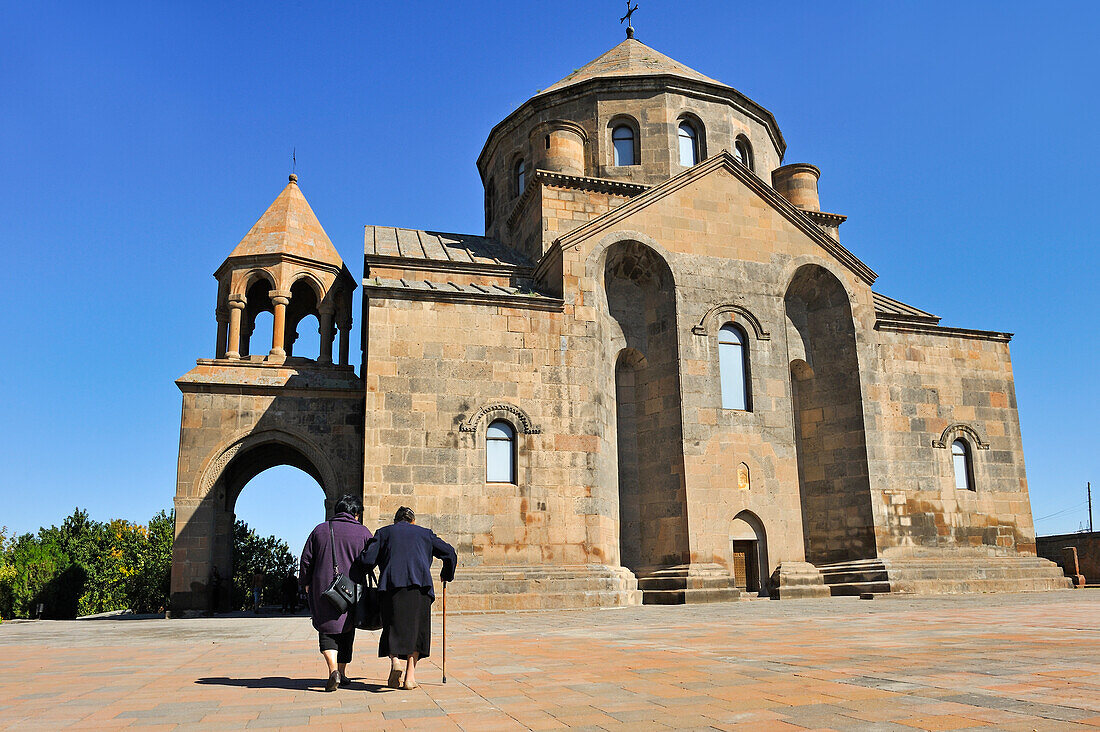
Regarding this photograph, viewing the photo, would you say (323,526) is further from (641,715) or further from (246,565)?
(246,565)

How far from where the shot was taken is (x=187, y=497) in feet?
57.6

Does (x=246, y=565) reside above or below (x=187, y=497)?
below

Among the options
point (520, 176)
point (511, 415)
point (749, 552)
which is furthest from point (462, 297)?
point (520, 176)

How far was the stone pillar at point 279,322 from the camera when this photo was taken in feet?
66.2

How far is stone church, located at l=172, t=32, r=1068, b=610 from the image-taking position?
1581cm

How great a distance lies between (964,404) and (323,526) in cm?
1746

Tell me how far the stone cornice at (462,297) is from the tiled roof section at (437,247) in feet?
11.5

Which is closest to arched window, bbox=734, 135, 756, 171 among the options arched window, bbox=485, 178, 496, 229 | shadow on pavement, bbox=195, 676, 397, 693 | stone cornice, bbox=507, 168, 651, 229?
stone cornice, bbox=507, 168, 651, 229

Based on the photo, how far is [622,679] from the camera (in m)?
5.85

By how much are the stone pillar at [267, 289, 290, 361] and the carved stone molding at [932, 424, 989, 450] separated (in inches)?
614

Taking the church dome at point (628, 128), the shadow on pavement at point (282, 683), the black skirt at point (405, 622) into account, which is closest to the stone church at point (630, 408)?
the church dome at point (628, 128)

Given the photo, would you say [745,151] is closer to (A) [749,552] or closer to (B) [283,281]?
(A) [749,552]

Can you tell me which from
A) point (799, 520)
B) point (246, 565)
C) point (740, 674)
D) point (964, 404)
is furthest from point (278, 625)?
point (964, 404)

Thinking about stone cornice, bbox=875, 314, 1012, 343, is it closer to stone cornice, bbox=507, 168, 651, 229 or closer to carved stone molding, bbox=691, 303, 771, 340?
carved stone molding, bbox=691, 303, 771, 340
